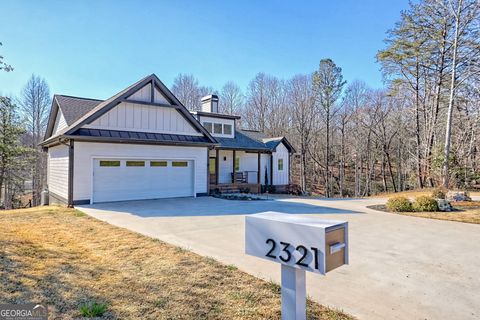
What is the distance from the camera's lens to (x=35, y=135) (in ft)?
98.4

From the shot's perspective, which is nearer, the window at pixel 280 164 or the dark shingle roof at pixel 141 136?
the dark shingle roof at pixel 141 136

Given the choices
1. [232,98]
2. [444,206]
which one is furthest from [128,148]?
[232,98]

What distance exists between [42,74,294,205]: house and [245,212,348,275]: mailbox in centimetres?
1124

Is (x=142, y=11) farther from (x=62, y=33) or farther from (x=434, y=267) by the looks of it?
(x=434, y=267)

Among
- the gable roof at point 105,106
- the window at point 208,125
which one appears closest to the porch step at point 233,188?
the gable roof at point 105,106

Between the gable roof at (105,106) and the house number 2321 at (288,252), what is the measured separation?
1152cm

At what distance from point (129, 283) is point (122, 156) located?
10042mm

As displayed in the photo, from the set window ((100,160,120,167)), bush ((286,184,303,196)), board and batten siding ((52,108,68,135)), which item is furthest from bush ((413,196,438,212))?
board and batten siding ((52,108,68,135))

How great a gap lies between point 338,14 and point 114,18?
36.3 feet

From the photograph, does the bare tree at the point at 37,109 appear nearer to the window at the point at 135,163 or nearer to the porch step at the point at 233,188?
the porch step at the point at 233,188

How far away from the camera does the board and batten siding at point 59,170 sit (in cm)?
1282

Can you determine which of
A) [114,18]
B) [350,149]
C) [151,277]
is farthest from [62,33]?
[350,149]

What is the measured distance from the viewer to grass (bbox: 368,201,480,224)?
9.36 m

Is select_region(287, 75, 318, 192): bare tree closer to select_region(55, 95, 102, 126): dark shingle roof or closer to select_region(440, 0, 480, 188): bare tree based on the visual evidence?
select_region(440, 0, 480, 188): bare tree
